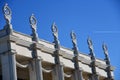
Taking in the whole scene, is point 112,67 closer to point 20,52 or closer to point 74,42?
point 74,42

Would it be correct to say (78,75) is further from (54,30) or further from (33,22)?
(33,22)

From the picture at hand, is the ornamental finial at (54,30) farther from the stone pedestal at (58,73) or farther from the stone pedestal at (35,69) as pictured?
the stone pedestal at (35,69)

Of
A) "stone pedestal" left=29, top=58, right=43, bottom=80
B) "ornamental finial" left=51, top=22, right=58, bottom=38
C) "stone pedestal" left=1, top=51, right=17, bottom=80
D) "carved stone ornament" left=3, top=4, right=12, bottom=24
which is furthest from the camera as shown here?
"ornamental finial" left=51, top=22, right=58, bottom=38

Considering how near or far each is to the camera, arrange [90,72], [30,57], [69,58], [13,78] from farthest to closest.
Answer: [90,72]
[69,58]
[30,57]
[13,78]

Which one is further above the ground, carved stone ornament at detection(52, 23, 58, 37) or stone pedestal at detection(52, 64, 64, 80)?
carved stone ornament at detection(52, 23, 58, 37)

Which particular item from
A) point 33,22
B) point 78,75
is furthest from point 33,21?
point 78,75

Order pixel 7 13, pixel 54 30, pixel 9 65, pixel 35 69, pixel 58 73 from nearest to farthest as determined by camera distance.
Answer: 1. pixel 9 65
2. pixel 7 13
3. pixel 35 69
4. pixel 58 73
5. pixel 54 30

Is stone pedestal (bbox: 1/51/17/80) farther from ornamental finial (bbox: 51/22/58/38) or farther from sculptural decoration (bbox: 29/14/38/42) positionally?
ornamental finial (bbox: 51/22/58/38)

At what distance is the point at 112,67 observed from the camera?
75.8 m

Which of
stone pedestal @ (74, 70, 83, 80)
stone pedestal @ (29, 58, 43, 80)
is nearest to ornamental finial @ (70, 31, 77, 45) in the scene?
stone pedestal @ (74, 70, 83, 80)

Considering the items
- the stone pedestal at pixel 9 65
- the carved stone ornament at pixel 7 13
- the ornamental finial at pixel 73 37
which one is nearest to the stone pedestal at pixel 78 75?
the ornamental finial at pixel 73 37

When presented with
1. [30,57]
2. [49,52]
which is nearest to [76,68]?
[49,52]

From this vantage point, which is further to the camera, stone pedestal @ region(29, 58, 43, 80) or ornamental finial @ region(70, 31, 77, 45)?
ornamental finial @ region(70, 31, 77, 45)

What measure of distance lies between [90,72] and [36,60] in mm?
15247
